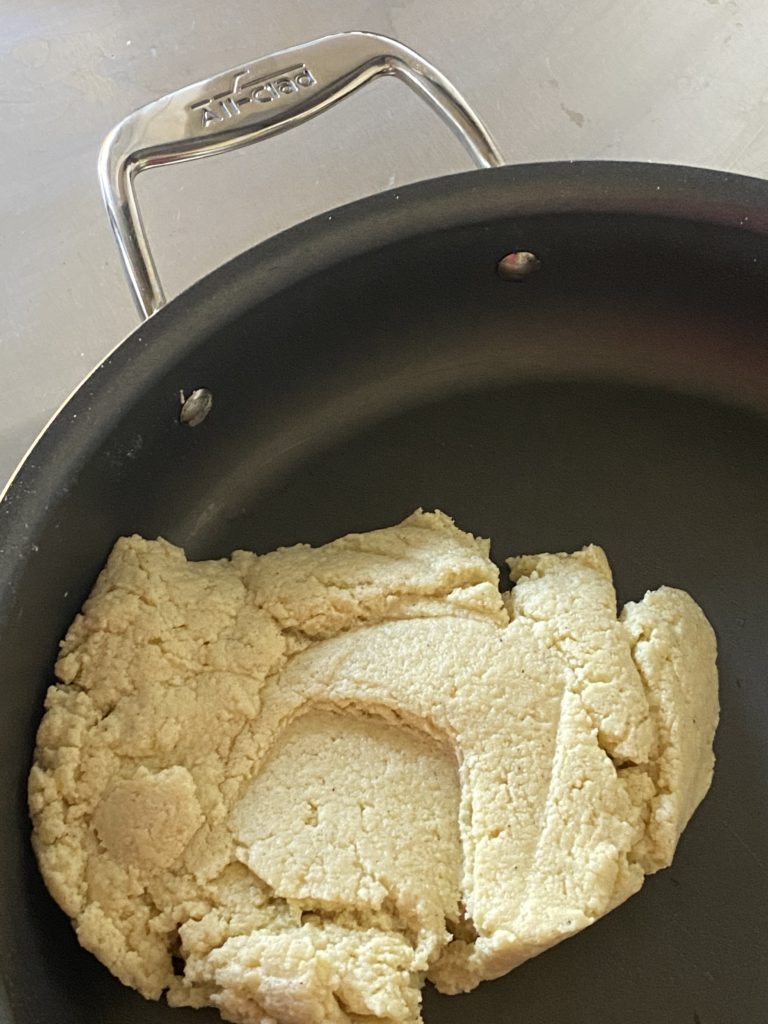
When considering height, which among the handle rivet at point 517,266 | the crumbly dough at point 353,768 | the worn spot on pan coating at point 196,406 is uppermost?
the handle rivet at point 517,266

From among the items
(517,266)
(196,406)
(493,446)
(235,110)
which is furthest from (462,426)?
(235,110)

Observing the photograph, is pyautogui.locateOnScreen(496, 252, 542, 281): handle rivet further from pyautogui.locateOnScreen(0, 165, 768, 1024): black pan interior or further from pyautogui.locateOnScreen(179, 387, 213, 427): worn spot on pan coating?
pyautogui.locateOnScreen(179, 387, 213, 427): worn spot on pan coating

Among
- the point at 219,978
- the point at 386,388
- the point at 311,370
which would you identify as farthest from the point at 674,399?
the point at 219,978

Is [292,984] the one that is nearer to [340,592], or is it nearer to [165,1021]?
[165,1021]

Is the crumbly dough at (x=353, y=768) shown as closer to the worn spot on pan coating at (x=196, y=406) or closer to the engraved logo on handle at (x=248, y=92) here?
the worn spot on pan coating at (x=196, y=406)

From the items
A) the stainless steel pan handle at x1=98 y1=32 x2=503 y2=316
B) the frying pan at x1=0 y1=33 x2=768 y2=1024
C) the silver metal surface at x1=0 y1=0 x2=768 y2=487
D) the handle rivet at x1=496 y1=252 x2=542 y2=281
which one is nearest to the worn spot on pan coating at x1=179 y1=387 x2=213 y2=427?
the frying pan at x1=0 y1=33 x2=768 y2=1024

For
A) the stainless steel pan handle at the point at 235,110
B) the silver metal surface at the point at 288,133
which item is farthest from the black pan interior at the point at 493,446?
the silver metal surface at the point at 288,133
